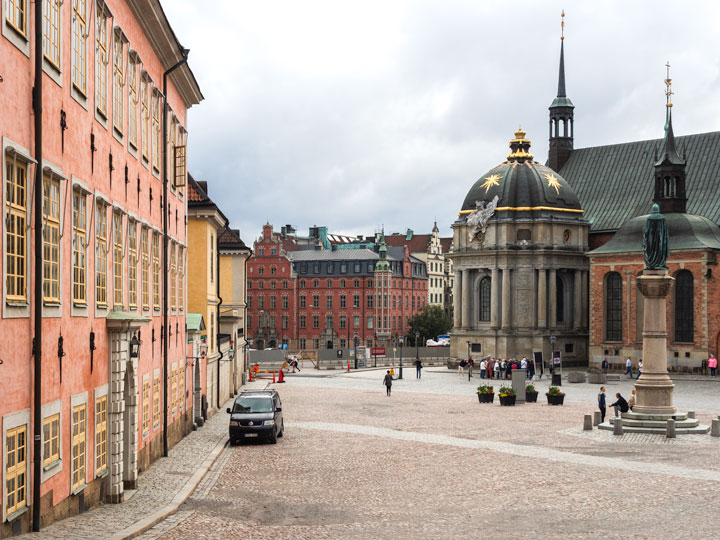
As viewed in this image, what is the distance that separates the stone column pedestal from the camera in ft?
114

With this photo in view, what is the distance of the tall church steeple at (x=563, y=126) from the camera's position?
9919cm

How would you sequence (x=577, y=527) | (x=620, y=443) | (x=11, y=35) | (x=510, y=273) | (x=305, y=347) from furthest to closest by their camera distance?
(x=305, y=347) → (x=510, y=273) → (x=620, y=443) → (x=577, y=527) → (x=11, y=35)

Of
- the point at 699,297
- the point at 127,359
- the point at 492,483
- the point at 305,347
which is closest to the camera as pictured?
the point at 127,359

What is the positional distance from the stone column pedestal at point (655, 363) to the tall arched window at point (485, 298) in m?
51.8

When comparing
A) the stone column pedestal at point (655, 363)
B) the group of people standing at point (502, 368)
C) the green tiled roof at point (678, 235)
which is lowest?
the group of people standing at point (502, 368)

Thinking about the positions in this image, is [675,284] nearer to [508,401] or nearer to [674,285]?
[674,285]

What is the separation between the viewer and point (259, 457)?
2850cm

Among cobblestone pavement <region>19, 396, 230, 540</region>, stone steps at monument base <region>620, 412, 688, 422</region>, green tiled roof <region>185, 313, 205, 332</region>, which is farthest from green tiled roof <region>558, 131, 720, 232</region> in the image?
cobblestone pavement <region>19, 396, 230, 540</region>

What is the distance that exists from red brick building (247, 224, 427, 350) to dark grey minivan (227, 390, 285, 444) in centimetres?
11002

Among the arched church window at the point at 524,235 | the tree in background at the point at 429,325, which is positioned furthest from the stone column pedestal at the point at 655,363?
the tree in background at the point at 429,325

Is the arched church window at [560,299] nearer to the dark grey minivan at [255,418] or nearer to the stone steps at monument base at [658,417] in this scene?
the stone steps at monument base at [658,417]

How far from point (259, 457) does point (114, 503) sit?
8946mm

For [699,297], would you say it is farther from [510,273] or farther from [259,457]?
[259,457]

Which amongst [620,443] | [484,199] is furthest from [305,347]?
[620,443]
